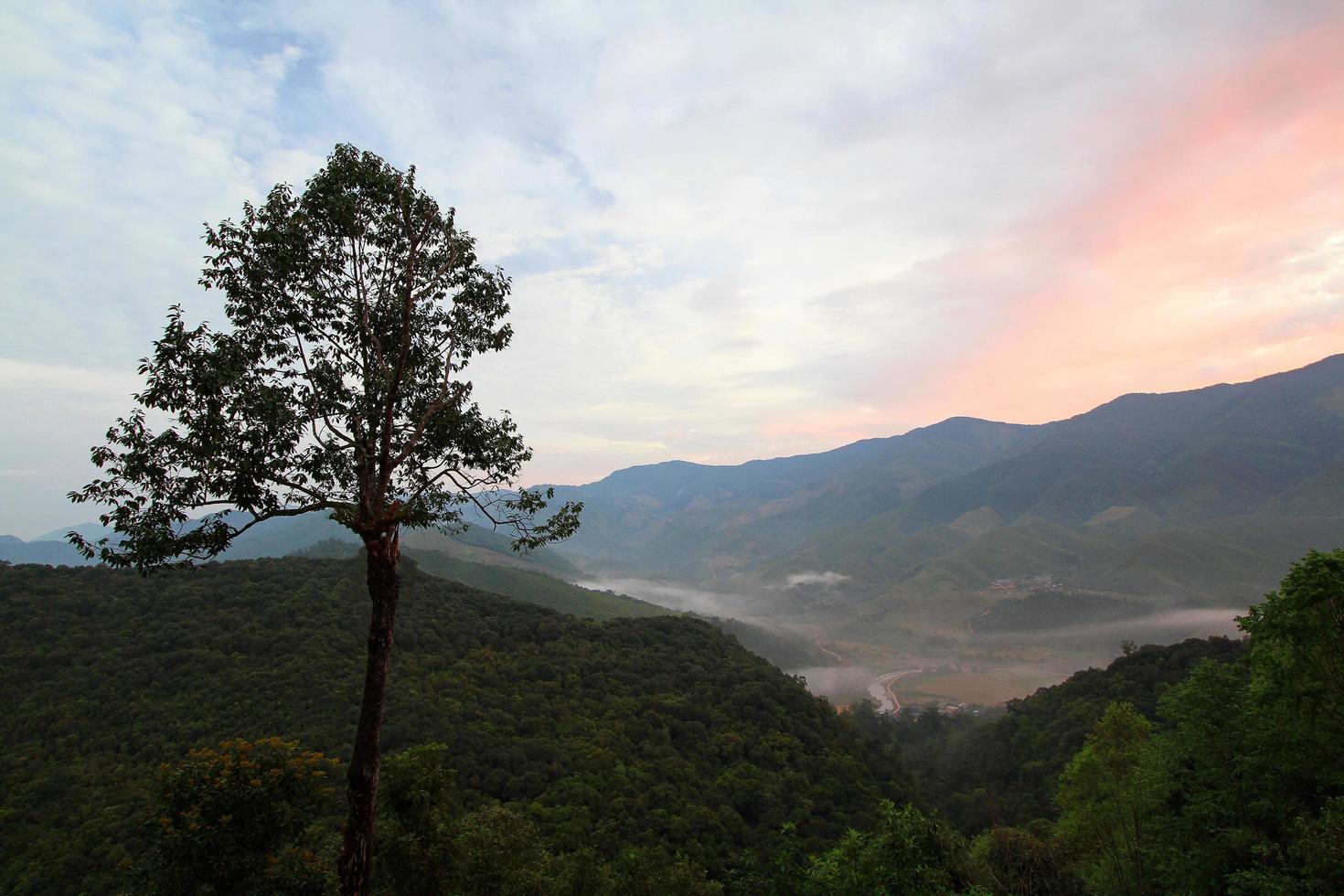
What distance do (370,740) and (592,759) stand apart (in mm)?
44012

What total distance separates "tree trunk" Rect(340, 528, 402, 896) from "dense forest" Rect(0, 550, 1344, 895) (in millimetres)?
5123

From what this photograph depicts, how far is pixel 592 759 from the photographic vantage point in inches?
1924

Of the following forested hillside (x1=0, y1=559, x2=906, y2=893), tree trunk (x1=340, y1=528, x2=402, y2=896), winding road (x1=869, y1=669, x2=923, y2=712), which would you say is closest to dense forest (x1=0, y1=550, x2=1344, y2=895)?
forested hillside (x1=0, y1=559, x2=906, y2=893)

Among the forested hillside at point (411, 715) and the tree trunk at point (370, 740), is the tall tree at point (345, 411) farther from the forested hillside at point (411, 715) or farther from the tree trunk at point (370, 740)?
the forested hillside at point (411, 715)

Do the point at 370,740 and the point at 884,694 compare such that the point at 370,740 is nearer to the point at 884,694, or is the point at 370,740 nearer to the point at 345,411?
the point at 345,411

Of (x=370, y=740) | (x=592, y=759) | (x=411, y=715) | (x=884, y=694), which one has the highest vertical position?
(x=370, y=740)

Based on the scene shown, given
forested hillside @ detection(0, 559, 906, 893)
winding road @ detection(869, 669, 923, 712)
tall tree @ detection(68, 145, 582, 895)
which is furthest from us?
winding road @ detection(869, 669, 923, 712)

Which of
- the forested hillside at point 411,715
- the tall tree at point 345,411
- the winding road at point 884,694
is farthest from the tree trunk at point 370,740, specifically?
the winding road at point 884,694

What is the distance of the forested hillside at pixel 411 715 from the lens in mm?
38188

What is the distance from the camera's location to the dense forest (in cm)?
1565

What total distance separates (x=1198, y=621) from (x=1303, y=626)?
243912 mm

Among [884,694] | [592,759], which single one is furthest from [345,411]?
[884,694]

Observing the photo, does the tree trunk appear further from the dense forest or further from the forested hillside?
the forested hillside

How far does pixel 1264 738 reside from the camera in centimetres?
2142
